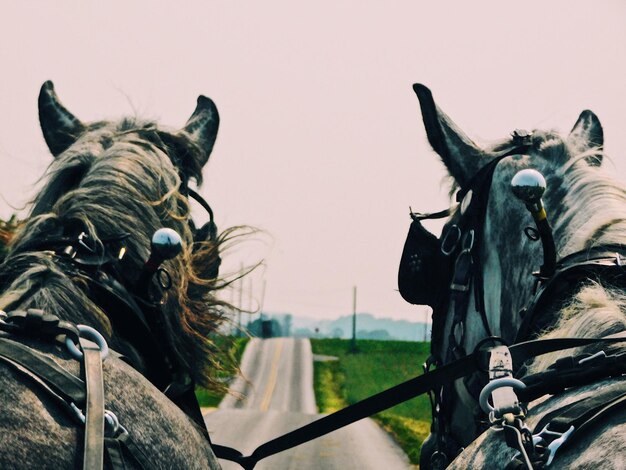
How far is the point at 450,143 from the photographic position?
13.7ft

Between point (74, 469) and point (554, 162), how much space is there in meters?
2.30


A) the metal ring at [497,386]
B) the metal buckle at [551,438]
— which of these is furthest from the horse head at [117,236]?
the metal buckle at [551,438]

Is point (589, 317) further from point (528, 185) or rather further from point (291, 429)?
point (291, 429)

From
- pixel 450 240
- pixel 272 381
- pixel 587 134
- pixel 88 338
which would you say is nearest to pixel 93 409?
pixel 88 338

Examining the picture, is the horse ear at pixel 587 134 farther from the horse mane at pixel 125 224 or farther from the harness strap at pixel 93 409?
the harness strap at pixel 93 409

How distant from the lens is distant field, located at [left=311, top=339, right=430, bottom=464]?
21127 mm

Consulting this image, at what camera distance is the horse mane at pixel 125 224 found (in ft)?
10.5

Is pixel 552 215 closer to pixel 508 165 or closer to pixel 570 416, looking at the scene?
pixel 508 165

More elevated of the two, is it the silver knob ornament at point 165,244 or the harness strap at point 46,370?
the silver knob ornament at point 165,244

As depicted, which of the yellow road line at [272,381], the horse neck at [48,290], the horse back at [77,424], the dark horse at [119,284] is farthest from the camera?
the yellow road line at [272,381]

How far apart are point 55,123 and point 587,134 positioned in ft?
8.17

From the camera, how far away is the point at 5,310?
2922 mm

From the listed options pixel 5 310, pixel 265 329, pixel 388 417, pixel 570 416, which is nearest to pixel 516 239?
pixel 570 416

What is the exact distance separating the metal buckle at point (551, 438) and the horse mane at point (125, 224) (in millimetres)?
1632
